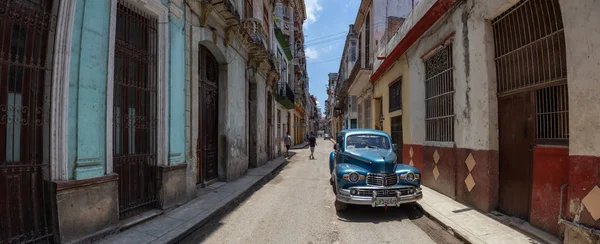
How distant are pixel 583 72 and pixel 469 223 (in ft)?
9.47

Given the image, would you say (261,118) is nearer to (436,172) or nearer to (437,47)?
(436,172)

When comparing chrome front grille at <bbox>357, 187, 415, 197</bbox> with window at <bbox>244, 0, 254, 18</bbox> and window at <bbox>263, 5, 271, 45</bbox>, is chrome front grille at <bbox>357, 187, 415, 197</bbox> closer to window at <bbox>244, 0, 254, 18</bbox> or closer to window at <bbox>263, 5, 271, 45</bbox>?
window at <bbox>244, 0, 254, 18</bbox>

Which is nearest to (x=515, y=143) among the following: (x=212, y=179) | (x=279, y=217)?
(x=279, y=217)

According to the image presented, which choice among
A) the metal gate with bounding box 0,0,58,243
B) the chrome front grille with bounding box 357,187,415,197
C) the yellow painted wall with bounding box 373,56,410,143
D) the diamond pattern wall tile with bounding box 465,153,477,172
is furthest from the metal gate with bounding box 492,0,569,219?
the metal gate with bounding box 0,0,58,243

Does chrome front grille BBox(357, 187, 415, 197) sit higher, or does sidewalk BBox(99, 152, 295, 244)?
chrome front grille BBox(357, 187, 415, 197)

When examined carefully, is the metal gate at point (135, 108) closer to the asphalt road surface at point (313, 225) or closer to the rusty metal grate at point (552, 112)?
the asphalt road surface at point (313, 225)

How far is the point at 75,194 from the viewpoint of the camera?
4168 millimetres

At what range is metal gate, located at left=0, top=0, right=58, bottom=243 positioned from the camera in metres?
3.73

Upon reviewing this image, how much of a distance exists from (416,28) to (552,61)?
15.2 feet

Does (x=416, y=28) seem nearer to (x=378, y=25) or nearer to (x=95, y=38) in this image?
(x=378, y=25)

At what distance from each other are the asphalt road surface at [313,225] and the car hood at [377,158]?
38.1 inches

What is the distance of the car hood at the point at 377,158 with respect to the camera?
19.6 feet

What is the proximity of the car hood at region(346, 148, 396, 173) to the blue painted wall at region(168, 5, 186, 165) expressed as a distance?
391 cm

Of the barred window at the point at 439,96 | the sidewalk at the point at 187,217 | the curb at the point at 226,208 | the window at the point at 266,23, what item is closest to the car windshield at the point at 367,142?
the barred window at the point at 439,96
